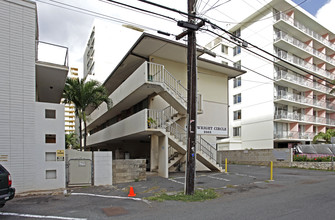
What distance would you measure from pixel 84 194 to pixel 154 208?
3565 mm

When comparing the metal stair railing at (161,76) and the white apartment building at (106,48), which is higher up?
the white apartment building at (106,48)

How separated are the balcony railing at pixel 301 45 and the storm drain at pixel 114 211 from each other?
31.3 meters

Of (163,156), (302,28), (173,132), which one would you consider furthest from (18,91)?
(302,28)

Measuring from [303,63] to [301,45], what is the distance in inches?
105

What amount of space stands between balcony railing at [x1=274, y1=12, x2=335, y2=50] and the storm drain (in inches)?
1281

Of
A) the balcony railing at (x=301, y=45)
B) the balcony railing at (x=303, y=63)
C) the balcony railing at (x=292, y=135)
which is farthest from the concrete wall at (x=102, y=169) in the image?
the balcony railing at (x=303, y=63)

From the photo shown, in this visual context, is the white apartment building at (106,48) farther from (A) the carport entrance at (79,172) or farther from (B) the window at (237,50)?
(A) the carport entrance at (79,172)

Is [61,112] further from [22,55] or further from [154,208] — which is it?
[154,208]

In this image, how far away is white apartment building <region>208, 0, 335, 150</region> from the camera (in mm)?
31875

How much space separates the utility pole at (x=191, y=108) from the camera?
981cm

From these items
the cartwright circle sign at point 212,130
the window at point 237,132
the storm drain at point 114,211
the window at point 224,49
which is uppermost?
the window at point 224,49

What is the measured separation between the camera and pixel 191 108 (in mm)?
10039

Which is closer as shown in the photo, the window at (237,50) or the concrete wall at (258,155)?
the concrete wall at (258,155)

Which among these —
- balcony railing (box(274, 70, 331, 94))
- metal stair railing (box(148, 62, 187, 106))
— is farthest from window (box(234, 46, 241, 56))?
metal stair railing (box(148, 62, 187, 106))
